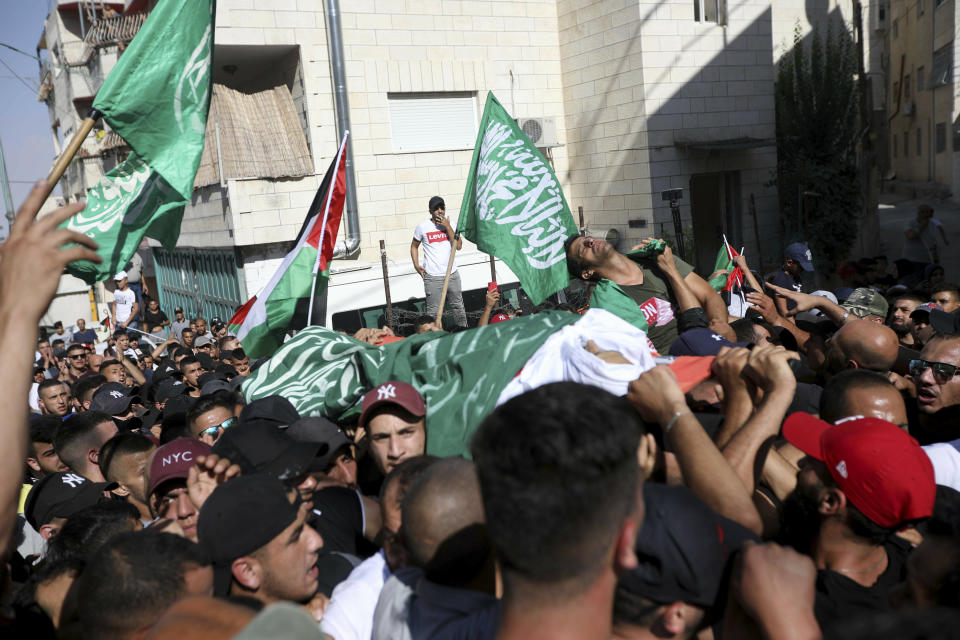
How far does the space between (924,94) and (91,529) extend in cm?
3038

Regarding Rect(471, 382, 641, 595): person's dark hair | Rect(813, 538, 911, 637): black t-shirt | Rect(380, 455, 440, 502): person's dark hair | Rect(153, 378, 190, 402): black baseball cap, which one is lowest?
Rect(153, 378, 190, 402): black baseball cap

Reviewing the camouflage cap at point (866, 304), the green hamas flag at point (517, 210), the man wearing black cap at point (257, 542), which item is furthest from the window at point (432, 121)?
the man wearing black cap at point (257, 542)

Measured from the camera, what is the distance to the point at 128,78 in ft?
16.2

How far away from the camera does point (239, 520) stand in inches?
94.5

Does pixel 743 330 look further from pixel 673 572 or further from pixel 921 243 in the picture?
pixel 921 243

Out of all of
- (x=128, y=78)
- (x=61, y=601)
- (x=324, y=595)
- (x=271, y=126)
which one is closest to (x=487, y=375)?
(x=324, y=595)

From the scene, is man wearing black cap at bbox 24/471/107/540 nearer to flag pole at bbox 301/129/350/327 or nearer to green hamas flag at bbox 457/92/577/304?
flag pole at bbox 301/129/350/327

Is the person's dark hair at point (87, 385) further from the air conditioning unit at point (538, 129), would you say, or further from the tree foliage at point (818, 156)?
the tree foliage at point (818, 156)

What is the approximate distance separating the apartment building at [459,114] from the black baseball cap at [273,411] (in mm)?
8319

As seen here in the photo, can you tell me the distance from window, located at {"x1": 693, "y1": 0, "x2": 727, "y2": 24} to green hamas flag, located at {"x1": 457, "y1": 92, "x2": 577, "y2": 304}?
9921 mm

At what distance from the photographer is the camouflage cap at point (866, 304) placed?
17.8 feet

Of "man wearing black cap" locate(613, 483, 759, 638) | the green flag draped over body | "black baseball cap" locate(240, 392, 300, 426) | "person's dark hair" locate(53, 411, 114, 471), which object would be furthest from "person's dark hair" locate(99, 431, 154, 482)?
"man wearing black cap" locate(613, 483, 759, 638)

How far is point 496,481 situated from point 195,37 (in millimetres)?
4699

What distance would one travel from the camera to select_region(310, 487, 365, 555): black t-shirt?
3.01m
